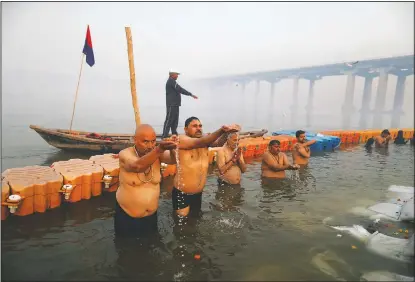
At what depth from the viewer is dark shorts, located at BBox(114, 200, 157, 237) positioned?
4.75 m

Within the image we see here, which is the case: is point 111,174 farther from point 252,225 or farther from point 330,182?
point 330,182

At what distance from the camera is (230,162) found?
8.02 meters

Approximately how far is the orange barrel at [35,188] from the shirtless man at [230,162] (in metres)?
4.26

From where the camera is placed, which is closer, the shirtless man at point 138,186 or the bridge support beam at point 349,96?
the shirtless man at point 138,186

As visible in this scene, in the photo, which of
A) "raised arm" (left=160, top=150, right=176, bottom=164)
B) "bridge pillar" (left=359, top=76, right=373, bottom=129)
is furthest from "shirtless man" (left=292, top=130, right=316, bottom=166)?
"bridge pillar" (left=359, top=76, right=373, bottom=129)

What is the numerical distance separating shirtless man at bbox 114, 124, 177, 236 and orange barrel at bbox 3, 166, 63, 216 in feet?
7.55

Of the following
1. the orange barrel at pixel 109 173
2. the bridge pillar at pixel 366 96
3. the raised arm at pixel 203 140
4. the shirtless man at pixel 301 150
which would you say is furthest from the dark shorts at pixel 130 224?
the bridge pillar at pixel 366 96

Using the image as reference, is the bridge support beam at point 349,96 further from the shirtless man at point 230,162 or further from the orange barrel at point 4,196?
the orange barrel at point 4,196

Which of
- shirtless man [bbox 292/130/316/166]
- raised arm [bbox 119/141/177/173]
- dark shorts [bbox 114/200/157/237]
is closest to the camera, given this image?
raised arm [bbox 119/141/177/173]

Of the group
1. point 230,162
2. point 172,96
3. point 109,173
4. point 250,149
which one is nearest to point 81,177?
point 109,173

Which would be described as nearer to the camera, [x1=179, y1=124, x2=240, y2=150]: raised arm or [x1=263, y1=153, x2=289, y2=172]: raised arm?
[x1=179, y1=124, x2=240, y2=150]: raised arm

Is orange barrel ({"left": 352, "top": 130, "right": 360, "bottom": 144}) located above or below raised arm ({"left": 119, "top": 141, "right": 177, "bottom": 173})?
below

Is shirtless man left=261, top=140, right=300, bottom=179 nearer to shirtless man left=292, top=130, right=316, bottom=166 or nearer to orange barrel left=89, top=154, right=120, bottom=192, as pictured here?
shirtless man left=292, top=130, right=316, bottom=166

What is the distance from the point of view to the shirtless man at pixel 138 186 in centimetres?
430
